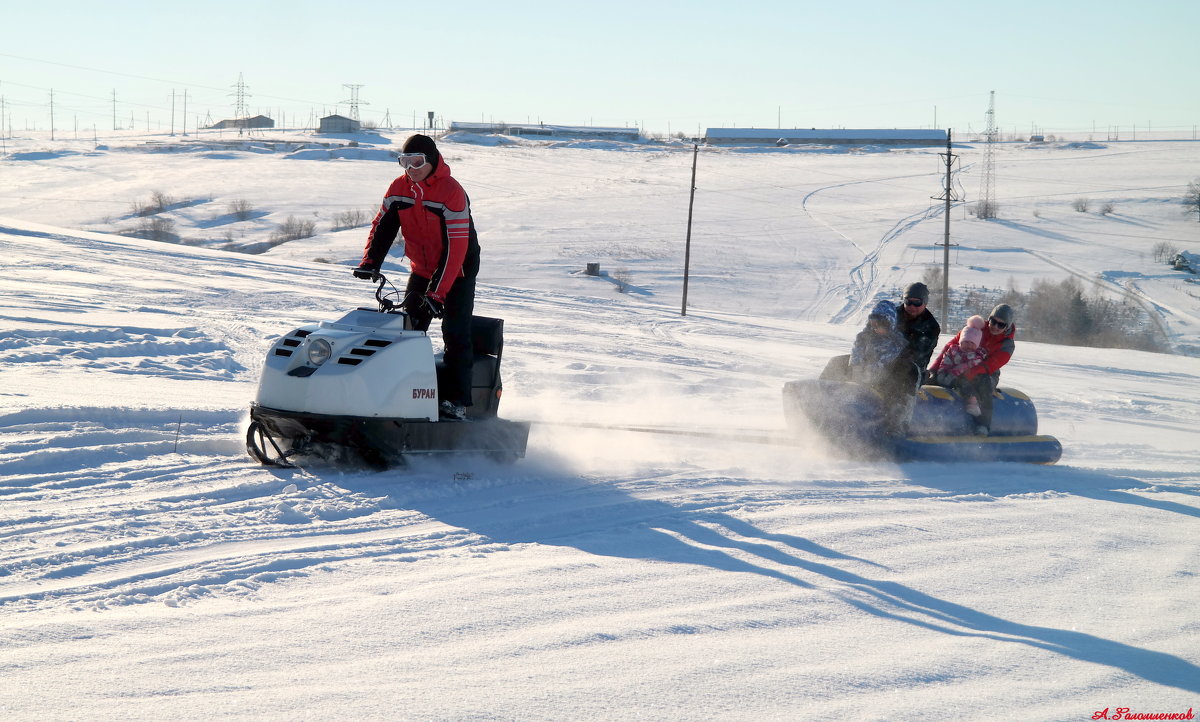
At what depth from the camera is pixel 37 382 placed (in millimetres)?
8570

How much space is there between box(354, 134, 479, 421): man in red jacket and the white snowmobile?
151 mm

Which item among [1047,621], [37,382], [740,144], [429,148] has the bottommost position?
[1047,621]

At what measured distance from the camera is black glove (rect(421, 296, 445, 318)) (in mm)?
6648

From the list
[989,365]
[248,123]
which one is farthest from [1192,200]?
[248,123]

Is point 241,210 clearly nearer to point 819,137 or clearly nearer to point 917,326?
point 917,326

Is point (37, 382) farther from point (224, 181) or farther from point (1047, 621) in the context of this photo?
point (224, 181)

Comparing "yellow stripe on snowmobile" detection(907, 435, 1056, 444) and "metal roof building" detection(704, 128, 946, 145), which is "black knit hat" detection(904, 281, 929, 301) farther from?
"metal roof building" detection(704, 128, 946, 145)

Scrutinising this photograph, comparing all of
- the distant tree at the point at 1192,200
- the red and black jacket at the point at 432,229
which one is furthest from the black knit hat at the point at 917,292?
the distant tree at the point at 1192,200

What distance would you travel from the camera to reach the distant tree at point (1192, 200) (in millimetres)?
57206

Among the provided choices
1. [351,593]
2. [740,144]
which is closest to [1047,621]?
[351,593]

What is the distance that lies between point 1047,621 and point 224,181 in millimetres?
67133

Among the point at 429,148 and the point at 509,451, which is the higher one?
the point at 429,148

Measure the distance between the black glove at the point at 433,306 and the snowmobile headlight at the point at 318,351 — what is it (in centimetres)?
71

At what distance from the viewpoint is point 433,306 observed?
6.69 meters
